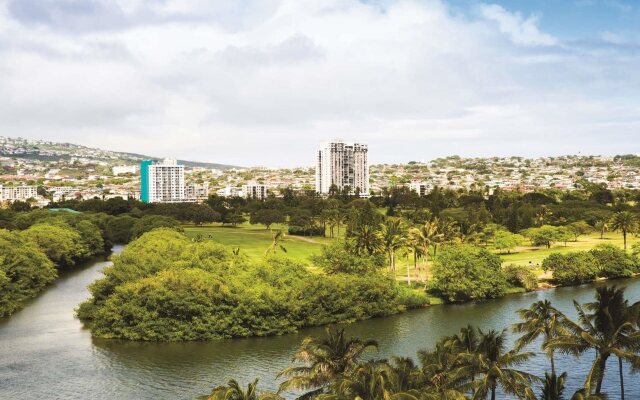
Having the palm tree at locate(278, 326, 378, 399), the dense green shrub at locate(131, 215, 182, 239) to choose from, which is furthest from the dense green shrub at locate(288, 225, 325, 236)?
the palm tree at locate(278, 326, 378, 399)

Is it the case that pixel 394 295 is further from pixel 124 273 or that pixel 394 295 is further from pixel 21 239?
pixel 21 239

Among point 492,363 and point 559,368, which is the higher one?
point 492,363

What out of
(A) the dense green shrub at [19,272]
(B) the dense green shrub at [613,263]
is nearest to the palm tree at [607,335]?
(B) the dense green shrub at [613,263]

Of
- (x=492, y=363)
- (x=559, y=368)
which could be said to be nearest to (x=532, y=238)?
(x=559, y=368)

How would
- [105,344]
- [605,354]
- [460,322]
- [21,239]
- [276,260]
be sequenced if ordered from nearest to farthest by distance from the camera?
[605,354] < [105,344] < [460,322] < [276,260] < [21,239]

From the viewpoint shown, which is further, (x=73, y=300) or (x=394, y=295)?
(x=73, y=300)

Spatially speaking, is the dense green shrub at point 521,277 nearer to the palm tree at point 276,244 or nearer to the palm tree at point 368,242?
the palm tree at point 368,242

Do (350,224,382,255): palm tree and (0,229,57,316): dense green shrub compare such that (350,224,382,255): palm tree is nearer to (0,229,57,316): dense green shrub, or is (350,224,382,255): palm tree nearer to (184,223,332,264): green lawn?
(184,223,332,264): green lawn
